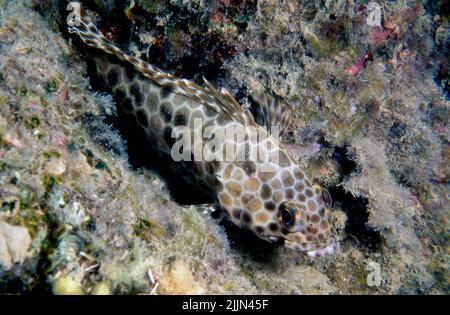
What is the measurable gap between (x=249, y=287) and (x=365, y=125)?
3566mm

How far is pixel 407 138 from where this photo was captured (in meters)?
5.51

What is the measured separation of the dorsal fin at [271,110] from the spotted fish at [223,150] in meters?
0.29

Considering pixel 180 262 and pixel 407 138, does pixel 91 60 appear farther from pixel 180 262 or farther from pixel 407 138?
pixel 407 138

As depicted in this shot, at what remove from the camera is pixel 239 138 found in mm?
4352

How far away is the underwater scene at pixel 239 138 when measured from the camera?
3.02m

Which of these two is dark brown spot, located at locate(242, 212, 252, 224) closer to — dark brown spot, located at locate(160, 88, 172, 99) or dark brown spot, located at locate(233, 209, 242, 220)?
dark brown spot, located at locate(233, 209, 242, 220)

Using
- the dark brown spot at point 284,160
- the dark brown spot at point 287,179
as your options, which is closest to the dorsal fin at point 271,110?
the dark brown spot at point 284,160

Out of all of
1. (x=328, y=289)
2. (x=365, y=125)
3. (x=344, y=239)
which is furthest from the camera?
(x=365, y=125)

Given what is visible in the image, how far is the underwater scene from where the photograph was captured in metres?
3.02

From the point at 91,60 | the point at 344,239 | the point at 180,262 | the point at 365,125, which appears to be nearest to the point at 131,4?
the point at 91,60

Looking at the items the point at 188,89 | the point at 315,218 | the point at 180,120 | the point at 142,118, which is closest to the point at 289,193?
the point at 315,218

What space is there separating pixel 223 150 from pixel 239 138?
10.9 inches

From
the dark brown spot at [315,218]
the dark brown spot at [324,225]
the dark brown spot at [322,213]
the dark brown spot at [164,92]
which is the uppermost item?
the dark brown spot at [164,92]

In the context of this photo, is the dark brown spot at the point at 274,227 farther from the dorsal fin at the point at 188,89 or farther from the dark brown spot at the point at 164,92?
the dark brown spot at the point at 164,92
